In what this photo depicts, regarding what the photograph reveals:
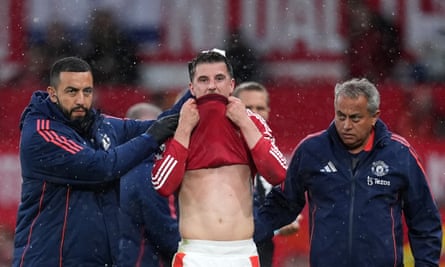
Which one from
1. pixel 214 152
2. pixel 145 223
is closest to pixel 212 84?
pixel 214 152

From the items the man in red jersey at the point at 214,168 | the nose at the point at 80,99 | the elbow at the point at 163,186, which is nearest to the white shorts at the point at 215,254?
the man in red jersey at the point at 214,168

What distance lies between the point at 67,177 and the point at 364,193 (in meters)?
1.65

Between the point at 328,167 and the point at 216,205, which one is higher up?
the point at 328,167

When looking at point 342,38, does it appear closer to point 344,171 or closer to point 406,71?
point 406,71

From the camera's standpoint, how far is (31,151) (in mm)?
6812

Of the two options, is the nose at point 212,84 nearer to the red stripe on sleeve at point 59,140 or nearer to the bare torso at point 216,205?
the bare torso at point 216,205

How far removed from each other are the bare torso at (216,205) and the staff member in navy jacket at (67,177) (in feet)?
1.45

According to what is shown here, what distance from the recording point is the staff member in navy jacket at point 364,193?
6.62m

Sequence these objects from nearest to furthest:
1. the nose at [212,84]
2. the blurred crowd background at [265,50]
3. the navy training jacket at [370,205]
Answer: the nose at [212,84]
the navy training jacket at [370,205]
the blurred crowd background at [265,50]

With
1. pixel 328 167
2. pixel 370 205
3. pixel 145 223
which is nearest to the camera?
pixel 370 205

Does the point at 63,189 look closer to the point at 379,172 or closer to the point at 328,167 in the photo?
the point at 328,167

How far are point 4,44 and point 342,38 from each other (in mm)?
3299

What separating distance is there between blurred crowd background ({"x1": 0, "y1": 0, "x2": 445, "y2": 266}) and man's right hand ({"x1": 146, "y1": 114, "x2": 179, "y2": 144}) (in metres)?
4.91

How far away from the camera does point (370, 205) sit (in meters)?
6.64
